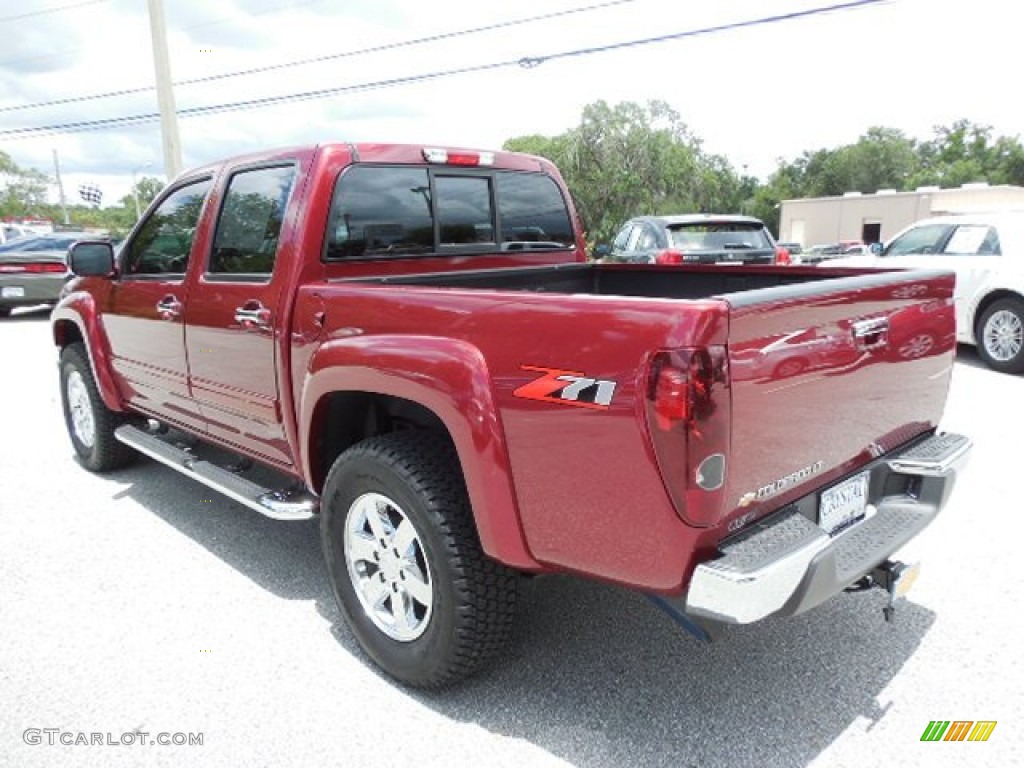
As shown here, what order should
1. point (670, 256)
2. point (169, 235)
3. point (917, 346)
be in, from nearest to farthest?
point (917, 346) → point (169, 235) → point (670, 256)

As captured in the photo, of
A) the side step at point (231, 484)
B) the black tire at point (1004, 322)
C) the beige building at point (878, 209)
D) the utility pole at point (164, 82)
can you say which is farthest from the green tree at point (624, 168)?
the side step at point (231, 484)

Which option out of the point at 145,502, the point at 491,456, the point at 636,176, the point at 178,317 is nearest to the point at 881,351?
the point at 491,456

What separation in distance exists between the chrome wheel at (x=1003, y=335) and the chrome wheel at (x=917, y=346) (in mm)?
6591

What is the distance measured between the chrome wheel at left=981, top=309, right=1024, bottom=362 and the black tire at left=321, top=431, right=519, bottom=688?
7.88 metres

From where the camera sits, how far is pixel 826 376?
7.70 feet

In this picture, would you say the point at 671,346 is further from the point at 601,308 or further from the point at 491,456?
the point at 491,456

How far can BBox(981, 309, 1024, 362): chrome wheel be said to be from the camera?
833cm

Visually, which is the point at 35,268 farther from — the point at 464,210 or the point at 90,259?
the point at 464,210

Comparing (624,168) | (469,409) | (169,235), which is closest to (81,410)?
(169,235)

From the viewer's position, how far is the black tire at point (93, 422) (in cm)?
511

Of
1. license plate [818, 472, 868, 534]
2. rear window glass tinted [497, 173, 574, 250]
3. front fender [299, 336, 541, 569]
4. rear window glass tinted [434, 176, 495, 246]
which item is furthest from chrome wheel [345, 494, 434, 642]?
rear window glass tinted [497, 173, 574, 250]

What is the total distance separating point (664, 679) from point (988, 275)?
7723 mm

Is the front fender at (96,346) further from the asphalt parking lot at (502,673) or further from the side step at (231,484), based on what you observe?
the asphalt parking lot at (502,673)

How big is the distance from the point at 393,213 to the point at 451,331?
1261mm
